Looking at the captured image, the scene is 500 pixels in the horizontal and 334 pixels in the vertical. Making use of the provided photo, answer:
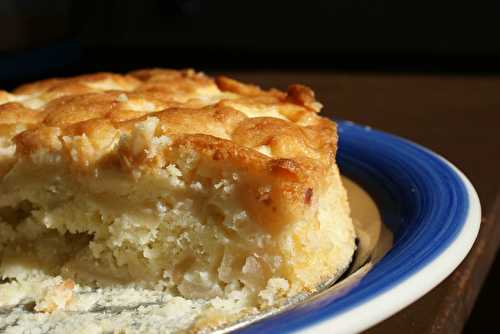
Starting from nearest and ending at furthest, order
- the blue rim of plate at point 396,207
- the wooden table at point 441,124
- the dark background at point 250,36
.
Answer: the blue rim of plate at point 396,207 → the wooden table at point 441,124 → the dark background at point 250,36

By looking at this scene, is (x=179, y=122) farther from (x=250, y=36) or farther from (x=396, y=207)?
(x=250, y=36)

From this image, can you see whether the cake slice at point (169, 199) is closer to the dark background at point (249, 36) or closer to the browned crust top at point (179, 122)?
the browned crust top at point (179, 122)

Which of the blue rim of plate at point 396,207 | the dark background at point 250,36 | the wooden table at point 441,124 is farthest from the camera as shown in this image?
the dark background at point 250,36

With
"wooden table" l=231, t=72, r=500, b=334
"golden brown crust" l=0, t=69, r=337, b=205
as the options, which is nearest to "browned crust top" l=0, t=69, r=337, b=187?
"golden brown crust" l=0, t=69, r=337, b=205

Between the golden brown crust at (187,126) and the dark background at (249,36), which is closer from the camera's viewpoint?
the golden brown crust at (187,126)

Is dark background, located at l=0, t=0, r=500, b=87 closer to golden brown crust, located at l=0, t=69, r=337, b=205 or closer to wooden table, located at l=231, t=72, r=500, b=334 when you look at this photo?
wooden table, located at l=231, t=72, r=500, b=334

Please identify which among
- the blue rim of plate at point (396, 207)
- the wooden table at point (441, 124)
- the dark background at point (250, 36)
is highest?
the blue rim of plate at point (396, 207)

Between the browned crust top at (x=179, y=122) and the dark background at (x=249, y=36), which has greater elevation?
the browned crust top at (x=179, y=122)

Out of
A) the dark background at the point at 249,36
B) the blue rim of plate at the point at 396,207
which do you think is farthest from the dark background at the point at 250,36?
the blue rim of plate at the point at 396,207
